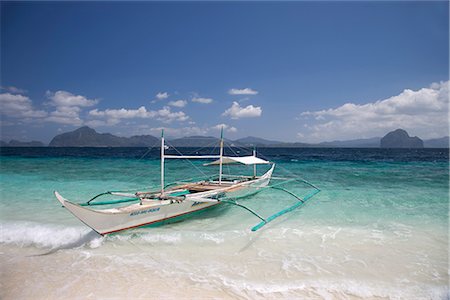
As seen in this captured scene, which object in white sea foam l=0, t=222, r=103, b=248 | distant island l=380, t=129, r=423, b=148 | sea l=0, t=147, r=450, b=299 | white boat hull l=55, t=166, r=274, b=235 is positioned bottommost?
sea l=0, t=147, r=450, b=299

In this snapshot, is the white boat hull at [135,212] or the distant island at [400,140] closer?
the white boat hull at [135,212]

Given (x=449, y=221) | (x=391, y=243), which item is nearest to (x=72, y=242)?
(x=391, y=243)

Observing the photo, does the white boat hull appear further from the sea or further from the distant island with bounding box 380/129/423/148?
the distant island with bounding box 380/129/423/148

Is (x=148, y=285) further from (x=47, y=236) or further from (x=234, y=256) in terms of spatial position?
(x=47, y=236)

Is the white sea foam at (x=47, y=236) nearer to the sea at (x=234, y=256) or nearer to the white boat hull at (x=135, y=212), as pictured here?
the sea at (x=234, y=256)

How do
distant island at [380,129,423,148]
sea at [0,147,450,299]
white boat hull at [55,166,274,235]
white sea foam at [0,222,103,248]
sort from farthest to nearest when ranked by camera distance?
distant island at [380,129,423,148], white sea foam at [0,222,103,248], white boat hull at [55,166,274,235], sea at [0,147,450,299]

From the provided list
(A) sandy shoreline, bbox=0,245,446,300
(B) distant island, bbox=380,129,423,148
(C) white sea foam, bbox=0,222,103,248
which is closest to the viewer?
(A) sandy shoreline, bbox=0,245,446,300

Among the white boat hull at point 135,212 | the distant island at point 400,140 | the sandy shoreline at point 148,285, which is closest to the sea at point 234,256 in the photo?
the sandy shoreline at point 148,285

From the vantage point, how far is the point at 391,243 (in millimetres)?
7621

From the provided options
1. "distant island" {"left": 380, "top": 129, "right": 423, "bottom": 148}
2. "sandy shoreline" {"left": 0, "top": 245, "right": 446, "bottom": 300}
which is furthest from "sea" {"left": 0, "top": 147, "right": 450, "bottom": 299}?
"distant island" {"left": 380, "top": 129, "right": 423, "bottom": 148}

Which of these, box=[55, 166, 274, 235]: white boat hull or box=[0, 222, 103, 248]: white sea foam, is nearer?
box=[55, 166, 274, 235]: white boat hull

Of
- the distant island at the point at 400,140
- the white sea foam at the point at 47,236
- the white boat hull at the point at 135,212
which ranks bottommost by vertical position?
the white sea foam at the point at 47,236

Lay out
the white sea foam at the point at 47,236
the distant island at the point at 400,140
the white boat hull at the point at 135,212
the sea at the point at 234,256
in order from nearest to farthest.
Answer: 1. the sea at the point at 234,256
2. the white boat hull at the point at 135,212
3. the white sea foam at the point at 47,236
4. the distant island at the point at 400,140

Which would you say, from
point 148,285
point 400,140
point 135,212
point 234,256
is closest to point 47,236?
point 135,212
